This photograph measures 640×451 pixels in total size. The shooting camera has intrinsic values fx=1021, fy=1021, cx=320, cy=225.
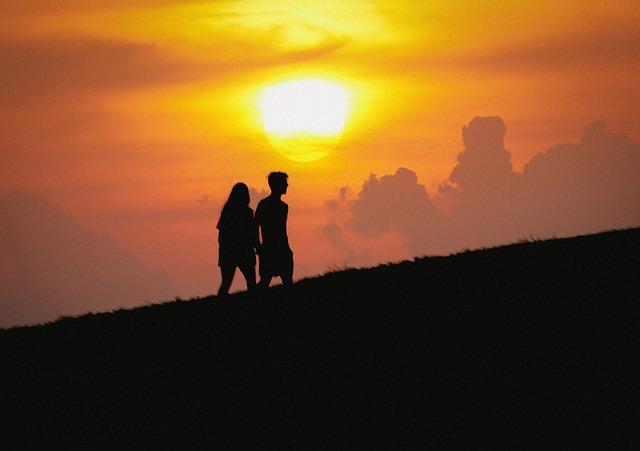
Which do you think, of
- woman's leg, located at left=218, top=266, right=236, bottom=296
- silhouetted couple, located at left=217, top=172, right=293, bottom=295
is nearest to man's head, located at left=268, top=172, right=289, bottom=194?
silhouetted couple, located at left=217, top=172, right=293, bottom=295

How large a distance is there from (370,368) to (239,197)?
654 cm

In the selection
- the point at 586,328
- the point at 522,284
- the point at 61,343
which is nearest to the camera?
the point at 586,328

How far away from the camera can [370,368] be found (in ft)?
40.5

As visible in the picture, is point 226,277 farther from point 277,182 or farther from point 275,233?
point 277,182

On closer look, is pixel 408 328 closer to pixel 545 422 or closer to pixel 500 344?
pixel 500 344

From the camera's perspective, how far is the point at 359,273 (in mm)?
19141

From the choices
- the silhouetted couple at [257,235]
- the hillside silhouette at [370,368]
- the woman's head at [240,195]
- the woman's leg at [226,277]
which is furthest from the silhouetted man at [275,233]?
the hillside silhouette at [370,368]

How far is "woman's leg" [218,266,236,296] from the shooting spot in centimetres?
1859

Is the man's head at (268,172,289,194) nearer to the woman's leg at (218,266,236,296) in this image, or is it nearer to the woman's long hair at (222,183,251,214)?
the woman's long hair at (222,183,251,214)

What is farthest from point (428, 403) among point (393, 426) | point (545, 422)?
point (545, 422)

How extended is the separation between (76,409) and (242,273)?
644cm

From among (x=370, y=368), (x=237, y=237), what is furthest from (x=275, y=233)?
(x=370, y=368)

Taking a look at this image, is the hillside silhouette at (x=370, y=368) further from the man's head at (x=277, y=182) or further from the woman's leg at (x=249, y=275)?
the man's head at (x=277, y=182)

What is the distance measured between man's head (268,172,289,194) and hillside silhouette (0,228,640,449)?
1895mm
